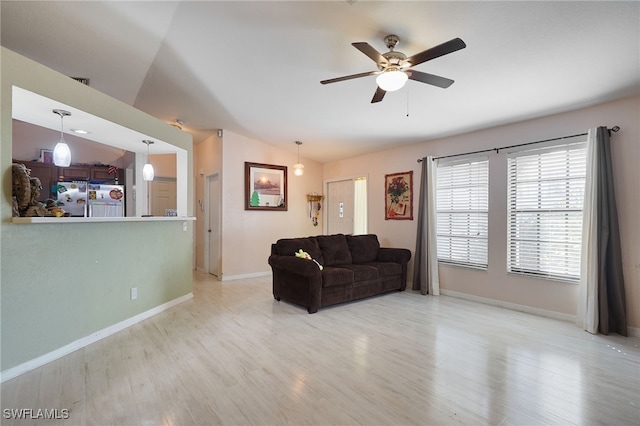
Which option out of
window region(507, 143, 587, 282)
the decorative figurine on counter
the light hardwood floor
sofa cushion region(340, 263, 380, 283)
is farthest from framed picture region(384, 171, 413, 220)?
the decorative figurine on counter

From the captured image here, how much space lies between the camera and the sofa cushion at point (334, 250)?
4.67m

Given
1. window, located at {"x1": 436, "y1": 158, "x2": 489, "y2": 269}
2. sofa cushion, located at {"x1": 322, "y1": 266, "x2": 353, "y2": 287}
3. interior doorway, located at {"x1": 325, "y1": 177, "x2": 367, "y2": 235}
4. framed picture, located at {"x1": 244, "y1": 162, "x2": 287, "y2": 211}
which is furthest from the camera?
interior doorway, located at {"x1": 325, "y1": 177, "x2": 367, "y2": 235}

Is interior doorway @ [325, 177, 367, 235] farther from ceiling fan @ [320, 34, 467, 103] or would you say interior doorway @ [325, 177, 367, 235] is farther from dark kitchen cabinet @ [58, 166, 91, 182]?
dark kitchen cabinet @ [58, 166, 91, 182]

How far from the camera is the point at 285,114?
4375 millimetres

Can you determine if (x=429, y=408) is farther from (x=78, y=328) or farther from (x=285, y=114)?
(x=285, y=114)

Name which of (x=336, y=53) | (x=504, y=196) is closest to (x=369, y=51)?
(x=336, y=53)

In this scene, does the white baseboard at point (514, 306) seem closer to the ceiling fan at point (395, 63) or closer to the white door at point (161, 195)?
the ceiling fan at point (395, 63)

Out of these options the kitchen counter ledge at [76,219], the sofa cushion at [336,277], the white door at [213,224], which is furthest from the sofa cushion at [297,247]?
the white door at [213,224]

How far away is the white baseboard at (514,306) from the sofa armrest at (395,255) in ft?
2.50

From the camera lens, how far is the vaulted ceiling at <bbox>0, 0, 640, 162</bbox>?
7.22 ft

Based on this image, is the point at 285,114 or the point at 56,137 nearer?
the point at 285,114

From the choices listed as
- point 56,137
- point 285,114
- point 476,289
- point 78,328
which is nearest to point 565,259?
point 476,289

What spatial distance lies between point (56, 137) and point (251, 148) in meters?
3.55

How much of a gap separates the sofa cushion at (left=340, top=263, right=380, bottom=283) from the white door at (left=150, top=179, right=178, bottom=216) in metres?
4.53
